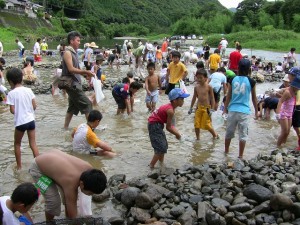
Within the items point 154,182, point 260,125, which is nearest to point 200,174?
point 154,182

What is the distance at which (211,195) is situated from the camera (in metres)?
4.59

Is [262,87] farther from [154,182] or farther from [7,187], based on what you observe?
[7,187]

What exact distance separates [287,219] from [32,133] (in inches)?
147

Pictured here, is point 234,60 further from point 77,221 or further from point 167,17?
point 167,17

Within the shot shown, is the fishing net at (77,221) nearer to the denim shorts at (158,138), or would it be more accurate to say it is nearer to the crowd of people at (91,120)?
the crowd of people at (91,120)

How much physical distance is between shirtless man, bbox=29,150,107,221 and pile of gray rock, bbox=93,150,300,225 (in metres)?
0.78

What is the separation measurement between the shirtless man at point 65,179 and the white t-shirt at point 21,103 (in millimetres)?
1612

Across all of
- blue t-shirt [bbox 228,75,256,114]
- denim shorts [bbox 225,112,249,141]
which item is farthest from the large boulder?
blue t-shirt [bbox 228,75,256,114]

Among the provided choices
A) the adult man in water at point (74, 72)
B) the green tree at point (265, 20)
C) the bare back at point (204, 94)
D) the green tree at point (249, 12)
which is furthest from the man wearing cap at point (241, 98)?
the green tree at point (249, 12)

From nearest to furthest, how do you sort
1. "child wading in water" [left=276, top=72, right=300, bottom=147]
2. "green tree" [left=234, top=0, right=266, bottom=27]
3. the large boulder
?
the large boulder, "child wading in water" [left=276, top=72, right=300, bottom=147], "green tree" [left=234, top=0, right=266, bottom=27]

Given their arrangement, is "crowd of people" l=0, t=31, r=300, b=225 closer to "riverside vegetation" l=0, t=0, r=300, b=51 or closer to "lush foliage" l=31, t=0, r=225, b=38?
"riverside vegetation" l=0, t=0, r=300, b=51

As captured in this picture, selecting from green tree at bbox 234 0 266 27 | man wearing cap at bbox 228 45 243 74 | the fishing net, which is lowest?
the fishing net

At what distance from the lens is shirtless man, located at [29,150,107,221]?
3.29 m

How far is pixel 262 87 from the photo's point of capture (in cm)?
1490
